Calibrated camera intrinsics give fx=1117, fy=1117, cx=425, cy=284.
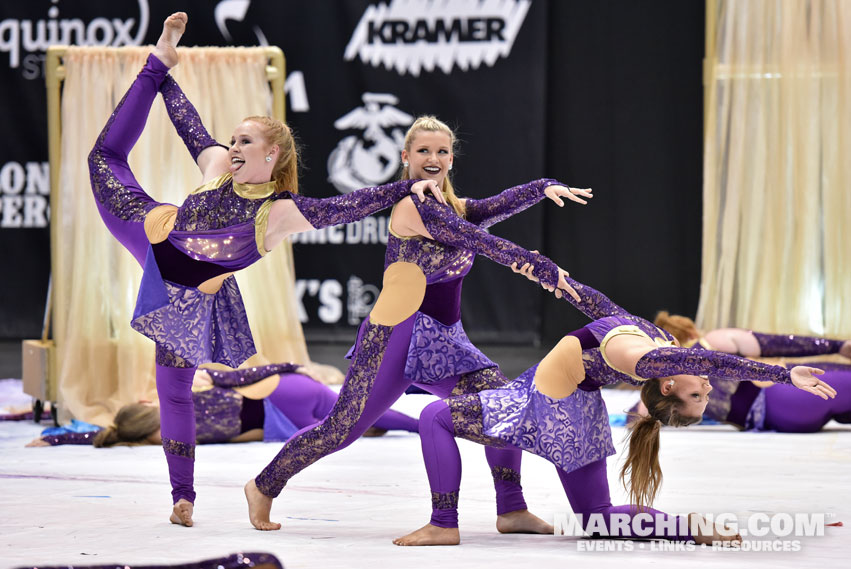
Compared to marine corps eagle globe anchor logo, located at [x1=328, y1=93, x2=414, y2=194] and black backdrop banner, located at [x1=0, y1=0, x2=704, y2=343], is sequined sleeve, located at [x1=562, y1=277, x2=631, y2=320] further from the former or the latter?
marine corps eagle globe anchor logo, located at [x1=328, y1=93, x2=414, y2=194]

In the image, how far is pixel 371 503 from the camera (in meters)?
3.47

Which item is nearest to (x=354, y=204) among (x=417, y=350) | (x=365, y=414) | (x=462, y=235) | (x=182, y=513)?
(x=462, y=235)

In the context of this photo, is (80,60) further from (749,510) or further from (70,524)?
(749,510)

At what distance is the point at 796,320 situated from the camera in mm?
6133

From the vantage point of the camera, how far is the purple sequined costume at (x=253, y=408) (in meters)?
4.81

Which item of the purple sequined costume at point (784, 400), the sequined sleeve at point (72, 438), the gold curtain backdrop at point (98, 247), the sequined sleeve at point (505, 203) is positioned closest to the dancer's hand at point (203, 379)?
the sequined sleeve at point (72, 438)

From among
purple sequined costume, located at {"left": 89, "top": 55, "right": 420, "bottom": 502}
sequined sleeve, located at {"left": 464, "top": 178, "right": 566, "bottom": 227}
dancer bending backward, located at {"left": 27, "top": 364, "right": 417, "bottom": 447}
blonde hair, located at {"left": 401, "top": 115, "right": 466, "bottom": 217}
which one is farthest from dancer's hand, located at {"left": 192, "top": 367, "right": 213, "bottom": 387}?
sequined sleeve, located at {"left": 464, "top": 178, "right": 566, "bottom": 227}

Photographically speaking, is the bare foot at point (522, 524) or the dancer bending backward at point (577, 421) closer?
the dancer bending backward at point (577, 421)

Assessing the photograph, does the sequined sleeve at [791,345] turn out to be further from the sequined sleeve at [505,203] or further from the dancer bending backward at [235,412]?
the sequined sleeve at [505,203]

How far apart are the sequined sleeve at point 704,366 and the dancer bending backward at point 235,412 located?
7.79ft

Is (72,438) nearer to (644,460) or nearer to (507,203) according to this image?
(507,203)

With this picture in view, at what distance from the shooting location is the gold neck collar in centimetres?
316

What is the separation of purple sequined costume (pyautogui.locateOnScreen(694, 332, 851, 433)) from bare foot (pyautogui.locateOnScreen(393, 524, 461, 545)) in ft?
8.01

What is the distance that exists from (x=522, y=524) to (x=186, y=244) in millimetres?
1219
